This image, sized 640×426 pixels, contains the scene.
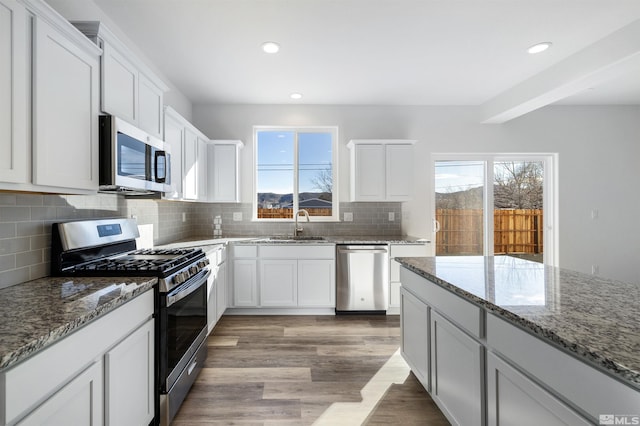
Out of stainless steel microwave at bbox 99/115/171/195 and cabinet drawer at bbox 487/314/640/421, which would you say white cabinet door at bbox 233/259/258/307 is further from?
Answer: cabinet drawer at bbox 487/314/640/421

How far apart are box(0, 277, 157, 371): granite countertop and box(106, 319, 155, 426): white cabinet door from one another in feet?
0.73

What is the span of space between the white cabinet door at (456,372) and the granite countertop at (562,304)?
0.23m

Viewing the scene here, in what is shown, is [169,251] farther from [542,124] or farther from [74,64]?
[542,124]

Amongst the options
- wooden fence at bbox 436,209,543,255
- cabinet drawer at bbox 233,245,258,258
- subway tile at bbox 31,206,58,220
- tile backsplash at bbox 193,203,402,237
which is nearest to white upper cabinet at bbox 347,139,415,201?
tile backsplash at bbox 193,203,402,237

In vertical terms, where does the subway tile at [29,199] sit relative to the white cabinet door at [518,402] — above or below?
above

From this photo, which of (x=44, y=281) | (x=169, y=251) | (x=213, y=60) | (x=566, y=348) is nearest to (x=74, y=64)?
(x=44, y=281)

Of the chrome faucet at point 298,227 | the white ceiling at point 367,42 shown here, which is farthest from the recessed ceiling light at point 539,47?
the chrome faucet at point 298,227

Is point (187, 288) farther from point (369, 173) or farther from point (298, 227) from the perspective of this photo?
point (369, 173)

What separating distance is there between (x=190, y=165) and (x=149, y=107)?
3.55 feet

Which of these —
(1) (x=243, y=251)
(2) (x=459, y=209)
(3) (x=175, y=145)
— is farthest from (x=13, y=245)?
(2) (x=459, y=209)

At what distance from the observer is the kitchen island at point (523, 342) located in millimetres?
833

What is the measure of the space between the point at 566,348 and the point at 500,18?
2.44 metres

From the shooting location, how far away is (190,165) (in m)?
3.29

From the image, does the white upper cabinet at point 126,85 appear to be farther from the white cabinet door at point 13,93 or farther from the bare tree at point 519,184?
the bare tree at point 519,184
